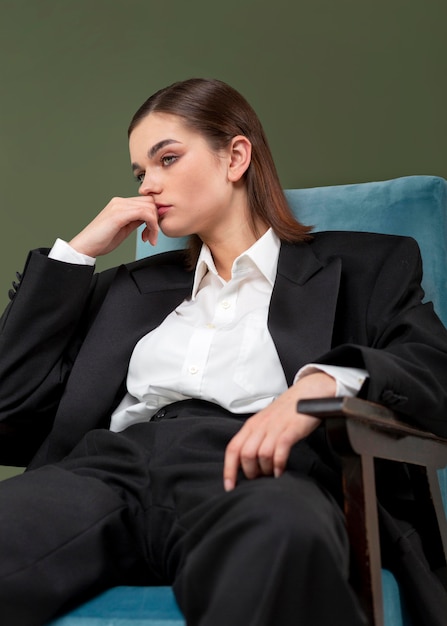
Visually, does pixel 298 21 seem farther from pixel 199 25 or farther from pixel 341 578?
pixel 341 578

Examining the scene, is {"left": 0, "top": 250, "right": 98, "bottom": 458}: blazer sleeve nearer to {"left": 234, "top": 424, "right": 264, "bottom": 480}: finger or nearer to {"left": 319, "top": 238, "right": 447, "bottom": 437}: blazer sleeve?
{"left": 319, "top": 238, "right": 447, "bottom": 437}: blazer sleeve

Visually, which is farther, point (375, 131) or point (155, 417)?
point (375, 131)

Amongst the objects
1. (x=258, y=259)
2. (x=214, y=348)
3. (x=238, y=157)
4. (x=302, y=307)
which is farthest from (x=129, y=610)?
(x=238, y=157)

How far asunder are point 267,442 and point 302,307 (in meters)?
0.51

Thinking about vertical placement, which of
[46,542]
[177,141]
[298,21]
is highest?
[298,21]

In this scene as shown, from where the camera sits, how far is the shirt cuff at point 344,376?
3.94 feet

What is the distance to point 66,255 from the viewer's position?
5.53ft

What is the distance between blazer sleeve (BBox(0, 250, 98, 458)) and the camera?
5.37ft

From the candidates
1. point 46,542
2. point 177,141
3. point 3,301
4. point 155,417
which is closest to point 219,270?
point 177,141

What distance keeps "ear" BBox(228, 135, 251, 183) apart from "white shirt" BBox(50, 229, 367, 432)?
17cm

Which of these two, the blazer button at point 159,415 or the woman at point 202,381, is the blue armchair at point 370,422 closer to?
the woman at point 202,381

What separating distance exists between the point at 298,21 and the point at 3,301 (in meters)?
1.24

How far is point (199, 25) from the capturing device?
2.59m

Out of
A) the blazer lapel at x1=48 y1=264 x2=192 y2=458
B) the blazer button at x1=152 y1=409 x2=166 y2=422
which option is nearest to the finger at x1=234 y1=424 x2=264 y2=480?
the blazer button at x1=152 y1=409 x2=166 y2=422
